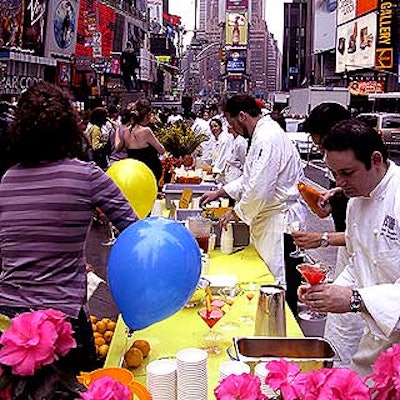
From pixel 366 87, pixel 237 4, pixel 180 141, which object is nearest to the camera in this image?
pixel 180 141

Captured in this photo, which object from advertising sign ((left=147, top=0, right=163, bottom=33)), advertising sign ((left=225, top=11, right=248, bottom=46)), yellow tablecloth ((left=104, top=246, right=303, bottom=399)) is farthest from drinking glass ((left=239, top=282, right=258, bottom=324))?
advertising sign ((left=225, top=11, right=248, bottom=46))

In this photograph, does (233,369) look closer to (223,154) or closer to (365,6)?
(223,154)

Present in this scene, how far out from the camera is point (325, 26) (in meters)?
53.4

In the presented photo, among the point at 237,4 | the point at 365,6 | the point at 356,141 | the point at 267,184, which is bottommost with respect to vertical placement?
the point at 267,184

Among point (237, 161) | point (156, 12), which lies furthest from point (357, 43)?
point (237, 161)

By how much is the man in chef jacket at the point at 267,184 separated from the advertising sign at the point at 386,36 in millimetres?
28797

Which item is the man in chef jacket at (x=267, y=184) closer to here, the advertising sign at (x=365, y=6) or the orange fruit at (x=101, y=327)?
the orange fruit at (x=101, y=327)

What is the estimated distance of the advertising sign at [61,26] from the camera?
727 inches

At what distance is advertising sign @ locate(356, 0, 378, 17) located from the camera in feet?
117

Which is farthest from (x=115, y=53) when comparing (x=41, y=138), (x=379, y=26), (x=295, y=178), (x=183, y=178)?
(x=41, y=138)

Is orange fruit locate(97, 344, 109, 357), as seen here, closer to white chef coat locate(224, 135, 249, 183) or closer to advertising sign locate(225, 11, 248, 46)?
white chef coat locate(224, 135, 249, 183)

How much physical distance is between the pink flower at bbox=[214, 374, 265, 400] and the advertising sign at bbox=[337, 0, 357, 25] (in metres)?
40.9

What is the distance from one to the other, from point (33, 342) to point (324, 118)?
2.51 meters

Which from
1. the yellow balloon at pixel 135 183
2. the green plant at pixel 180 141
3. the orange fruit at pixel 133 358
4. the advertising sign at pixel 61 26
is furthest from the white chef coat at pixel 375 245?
the advertising sign at pixel 61 26
